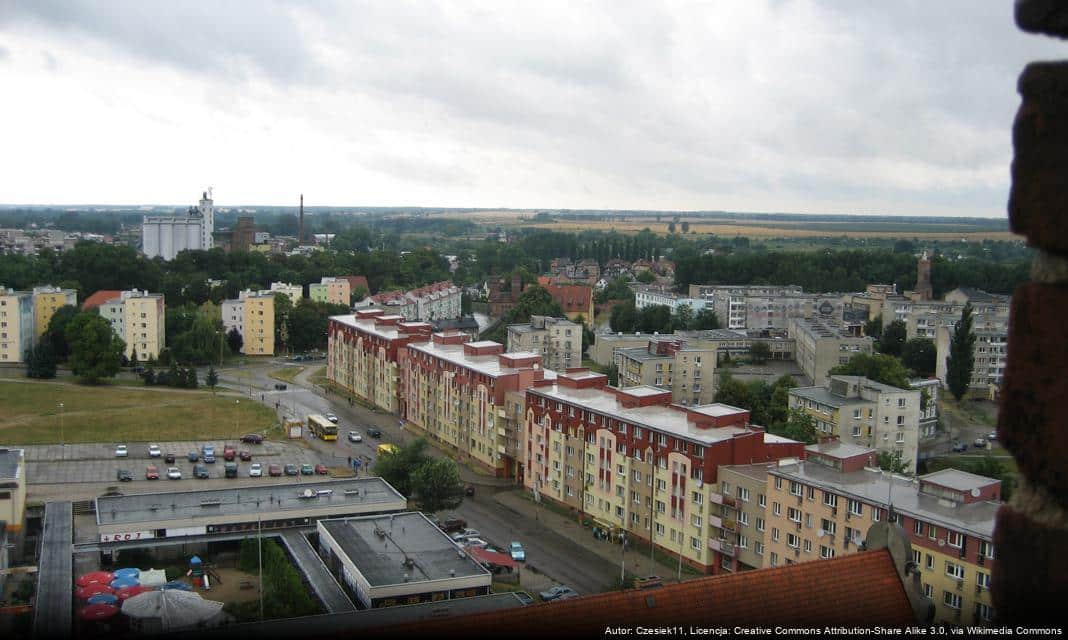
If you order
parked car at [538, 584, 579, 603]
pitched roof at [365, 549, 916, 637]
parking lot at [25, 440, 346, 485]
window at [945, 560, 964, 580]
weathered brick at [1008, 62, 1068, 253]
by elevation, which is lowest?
parking lot at [25, 440, 346, 485]

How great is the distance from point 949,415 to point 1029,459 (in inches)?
879

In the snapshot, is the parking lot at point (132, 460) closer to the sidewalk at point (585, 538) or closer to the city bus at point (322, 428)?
the city bus at point (322, 428)

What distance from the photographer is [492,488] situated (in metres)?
15.4

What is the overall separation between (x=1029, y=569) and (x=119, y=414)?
21.0 m

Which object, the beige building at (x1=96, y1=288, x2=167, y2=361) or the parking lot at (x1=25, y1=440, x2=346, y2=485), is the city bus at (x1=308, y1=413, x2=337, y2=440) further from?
the beige building at (x1=96, y1=288, x2=167, y2=361)

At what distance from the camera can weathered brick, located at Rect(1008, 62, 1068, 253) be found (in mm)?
1043

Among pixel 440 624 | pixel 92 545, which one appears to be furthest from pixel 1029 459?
pixel 92 545

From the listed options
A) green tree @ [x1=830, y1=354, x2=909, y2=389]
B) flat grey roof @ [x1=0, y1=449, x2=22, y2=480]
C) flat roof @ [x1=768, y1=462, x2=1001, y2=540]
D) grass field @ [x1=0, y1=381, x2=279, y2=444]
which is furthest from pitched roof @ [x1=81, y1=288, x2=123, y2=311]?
flat roof @ [x1=768, y1=462, x2=1001, y2=540]

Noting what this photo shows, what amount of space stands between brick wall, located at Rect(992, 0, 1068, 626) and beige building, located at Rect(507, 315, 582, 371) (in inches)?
930

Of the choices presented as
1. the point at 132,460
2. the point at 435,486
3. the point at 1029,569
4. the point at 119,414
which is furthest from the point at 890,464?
the point at 119,414

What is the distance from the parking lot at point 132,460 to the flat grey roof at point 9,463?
4.24 ft

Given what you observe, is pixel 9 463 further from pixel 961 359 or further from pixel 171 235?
pixel 171 235

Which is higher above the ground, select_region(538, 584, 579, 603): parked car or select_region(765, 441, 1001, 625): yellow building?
select_region(765, 441, 1001, 625): yellow building

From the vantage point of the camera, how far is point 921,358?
25469 mm
